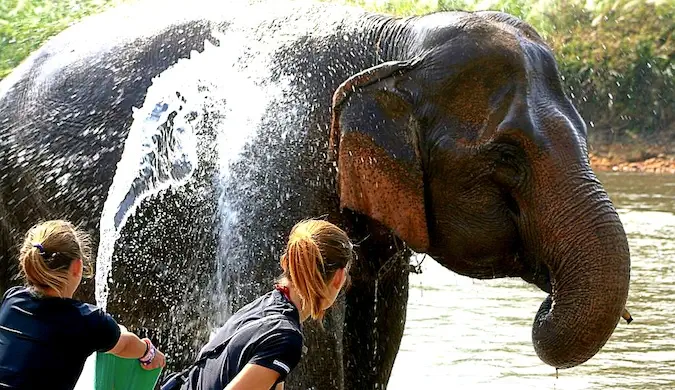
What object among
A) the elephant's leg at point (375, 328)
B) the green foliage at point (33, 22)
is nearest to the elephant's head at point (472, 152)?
the elephant's leg at point (375, 328)

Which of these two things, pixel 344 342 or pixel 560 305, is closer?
pixel 560 305

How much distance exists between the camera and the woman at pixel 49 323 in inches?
181

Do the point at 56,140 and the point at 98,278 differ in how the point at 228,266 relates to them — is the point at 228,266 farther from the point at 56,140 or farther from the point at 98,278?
the point at 56,140

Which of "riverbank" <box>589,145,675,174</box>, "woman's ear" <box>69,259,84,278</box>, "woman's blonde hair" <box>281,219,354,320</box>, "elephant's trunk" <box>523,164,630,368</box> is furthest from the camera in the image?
"riverbank" <box>589,145,675,174</box>

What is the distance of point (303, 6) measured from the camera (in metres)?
6.50

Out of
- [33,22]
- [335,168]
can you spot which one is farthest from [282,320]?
[33,22]

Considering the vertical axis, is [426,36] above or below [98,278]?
above

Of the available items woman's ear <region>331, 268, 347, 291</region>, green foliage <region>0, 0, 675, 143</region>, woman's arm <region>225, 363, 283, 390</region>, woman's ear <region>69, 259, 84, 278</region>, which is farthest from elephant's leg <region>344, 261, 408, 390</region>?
green foliage <region>0, 0, 675, 143</region>

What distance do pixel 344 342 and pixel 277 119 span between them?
106 centimetres

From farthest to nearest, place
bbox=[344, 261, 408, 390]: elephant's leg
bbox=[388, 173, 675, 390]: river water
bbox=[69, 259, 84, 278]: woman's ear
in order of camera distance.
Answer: bbox=[388, 173, 675, 390]: river water, bbox=[344, 261, 408, 390]: elephant's leg, bbox=[69, 259, 84, 278]: woman's ear

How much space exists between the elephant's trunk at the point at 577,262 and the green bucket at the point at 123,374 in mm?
1470

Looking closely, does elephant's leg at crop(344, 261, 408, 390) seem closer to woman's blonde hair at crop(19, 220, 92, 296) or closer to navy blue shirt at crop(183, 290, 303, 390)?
woman's blonde hair at crop(19, 220, 92, 296)

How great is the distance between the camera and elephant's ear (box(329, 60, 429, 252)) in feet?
19.1

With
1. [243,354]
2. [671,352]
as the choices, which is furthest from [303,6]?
[671,352]
